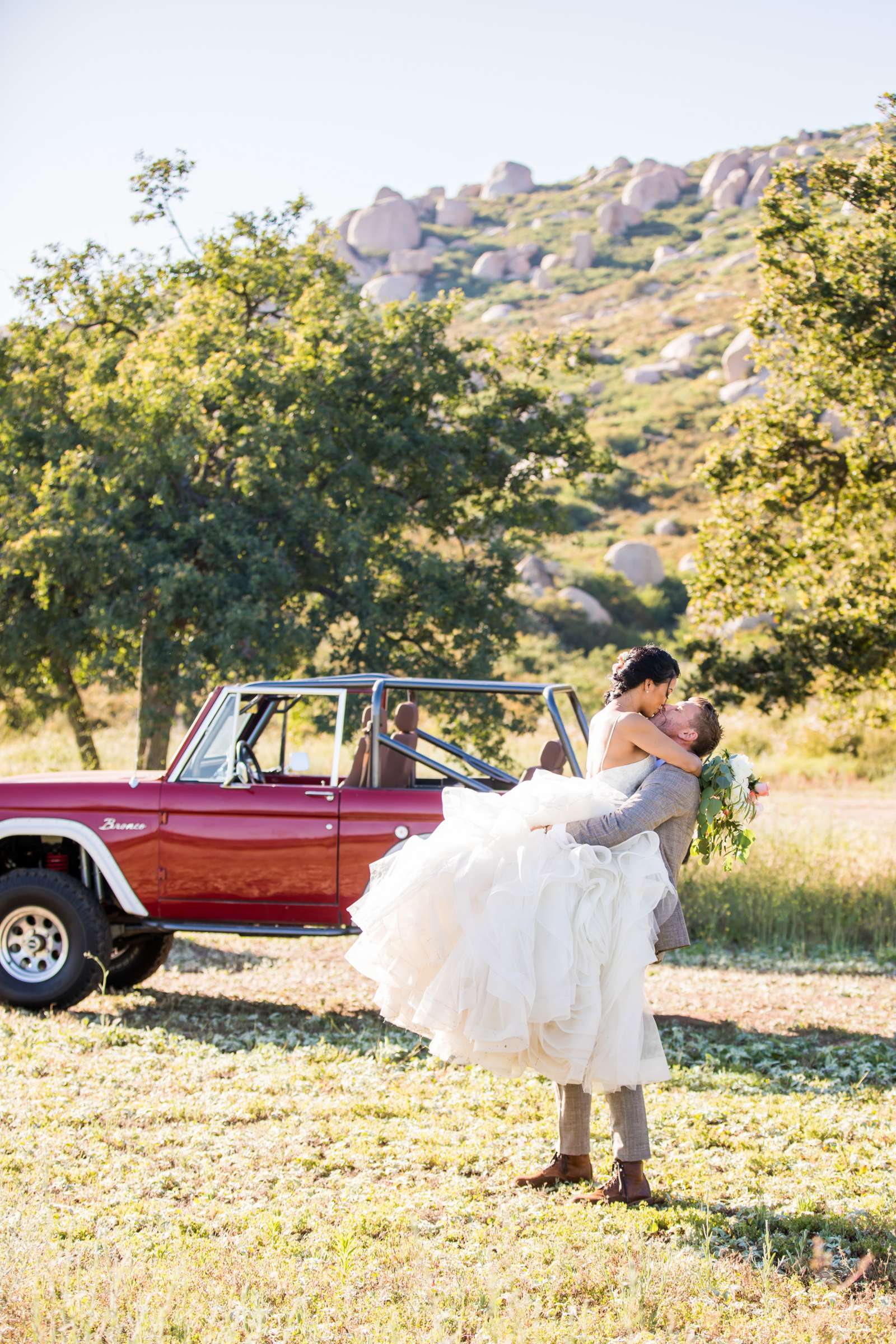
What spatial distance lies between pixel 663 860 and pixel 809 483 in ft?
33.7

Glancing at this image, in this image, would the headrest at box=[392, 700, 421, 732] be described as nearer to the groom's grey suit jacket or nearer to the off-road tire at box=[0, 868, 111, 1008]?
the off-road tire at box=[0, 868, 111, 1008]

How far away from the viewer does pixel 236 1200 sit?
4.67m

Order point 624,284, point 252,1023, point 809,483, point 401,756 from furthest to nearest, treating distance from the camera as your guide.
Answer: point 624,284 < point 809,483 < point 401,756 < point 252,1023

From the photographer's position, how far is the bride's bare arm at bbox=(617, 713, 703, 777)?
15.2 feet

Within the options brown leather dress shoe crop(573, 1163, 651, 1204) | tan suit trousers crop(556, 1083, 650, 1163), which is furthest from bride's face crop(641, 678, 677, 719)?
brown leather dress shoe crop(573, 1163, 651, 1204)

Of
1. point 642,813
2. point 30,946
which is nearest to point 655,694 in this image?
point 642,813

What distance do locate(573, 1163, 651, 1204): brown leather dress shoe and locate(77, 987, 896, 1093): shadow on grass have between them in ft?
6.20

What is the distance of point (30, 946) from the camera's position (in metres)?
7.79

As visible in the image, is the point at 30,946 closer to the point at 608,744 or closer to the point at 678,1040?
the point at 678,1040

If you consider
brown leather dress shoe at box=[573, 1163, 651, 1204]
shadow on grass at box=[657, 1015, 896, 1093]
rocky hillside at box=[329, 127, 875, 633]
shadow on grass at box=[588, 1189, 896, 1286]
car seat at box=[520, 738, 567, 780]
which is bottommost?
shadow on grass at box=[657, 1015, 896, 1093]

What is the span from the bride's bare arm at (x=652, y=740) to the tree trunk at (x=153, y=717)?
32.4 feet

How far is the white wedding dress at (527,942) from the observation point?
4297 millimetres

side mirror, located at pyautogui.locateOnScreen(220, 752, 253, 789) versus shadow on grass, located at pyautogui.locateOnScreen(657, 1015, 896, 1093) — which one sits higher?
side mirror, located at pyautogui.locateOnScreen(220, 752, 253, 789)

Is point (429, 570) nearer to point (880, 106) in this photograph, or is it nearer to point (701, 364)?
point (880, 106)
